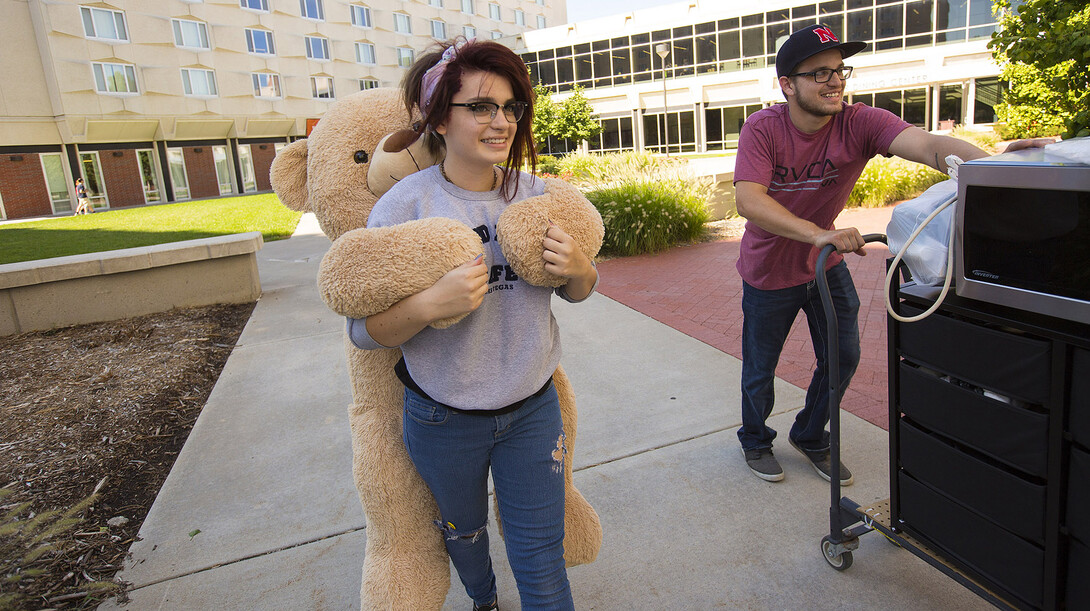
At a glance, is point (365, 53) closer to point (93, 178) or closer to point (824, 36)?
point (93, 178)

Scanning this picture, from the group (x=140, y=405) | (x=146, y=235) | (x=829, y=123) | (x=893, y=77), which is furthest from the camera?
(x=893, y=77)

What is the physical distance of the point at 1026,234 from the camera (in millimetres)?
1599

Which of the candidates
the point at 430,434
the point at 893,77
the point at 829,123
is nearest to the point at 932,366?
the point at 829,123

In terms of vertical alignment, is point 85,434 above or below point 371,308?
below

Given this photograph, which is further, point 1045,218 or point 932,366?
point 932,366

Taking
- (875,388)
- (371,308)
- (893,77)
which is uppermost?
(893,77)

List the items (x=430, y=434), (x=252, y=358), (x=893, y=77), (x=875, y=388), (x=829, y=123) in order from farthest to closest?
(x=893, y=77) → (x=252, y=358) → (x=875, y=388) → (x=829, y=123) → (x=430, y=434)

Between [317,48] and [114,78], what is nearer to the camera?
[114,78]

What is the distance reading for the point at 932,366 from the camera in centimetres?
193

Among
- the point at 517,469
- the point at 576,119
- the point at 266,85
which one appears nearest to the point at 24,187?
the point at 266,85

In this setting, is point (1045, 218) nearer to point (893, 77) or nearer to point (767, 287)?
point (767, 287)

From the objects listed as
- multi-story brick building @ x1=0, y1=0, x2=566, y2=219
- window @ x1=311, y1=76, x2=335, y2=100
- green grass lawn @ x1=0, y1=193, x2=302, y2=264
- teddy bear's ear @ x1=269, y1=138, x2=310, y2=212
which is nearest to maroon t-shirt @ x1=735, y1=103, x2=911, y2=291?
teddy bear's ear @ x1=269, y1=138, x2=310, y2=212

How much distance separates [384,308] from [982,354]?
→ 1560 mm

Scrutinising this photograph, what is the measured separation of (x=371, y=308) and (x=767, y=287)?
1.91m
